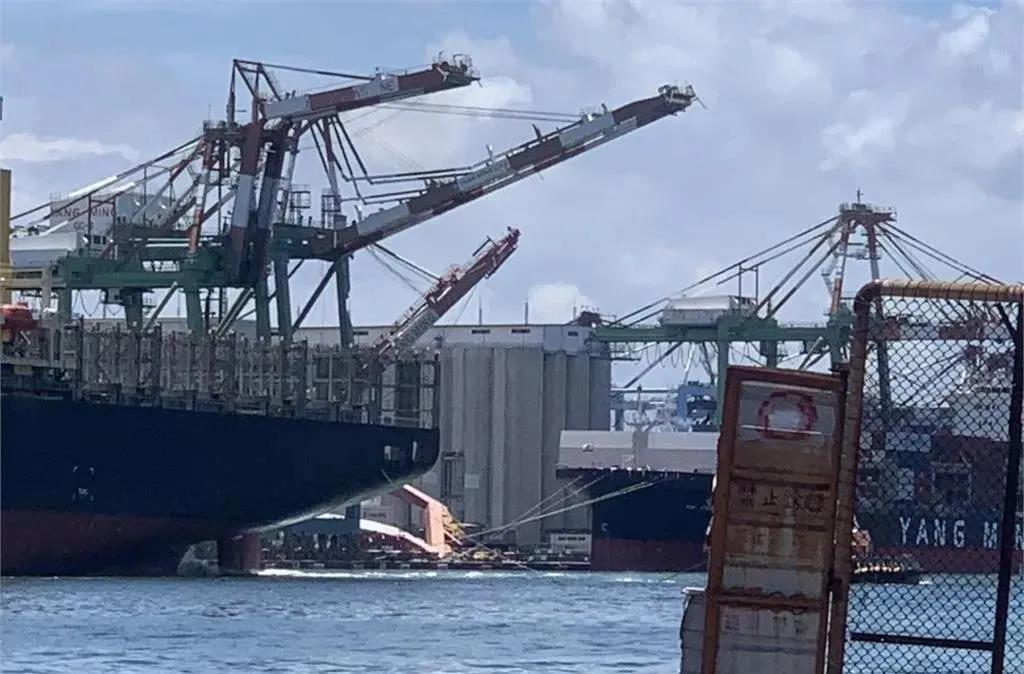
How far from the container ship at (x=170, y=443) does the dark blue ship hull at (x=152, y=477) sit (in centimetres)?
4

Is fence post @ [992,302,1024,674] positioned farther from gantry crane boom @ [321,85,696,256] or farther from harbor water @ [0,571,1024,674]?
gantry crane boom @ [321,85,696,256]

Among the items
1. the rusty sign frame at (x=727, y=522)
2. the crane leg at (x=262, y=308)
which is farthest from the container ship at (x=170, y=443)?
the rusty sign frame at (x=727, y=522)

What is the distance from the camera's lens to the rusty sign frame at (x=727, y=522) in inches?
359

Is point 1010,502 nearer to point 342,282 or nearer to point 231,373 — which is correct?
point 231,373

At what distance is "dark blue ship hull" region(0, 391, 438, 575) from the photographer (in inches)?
1964

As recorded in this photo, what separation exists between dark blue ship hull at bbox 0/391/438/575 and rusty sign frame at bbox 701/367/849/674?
39500mm

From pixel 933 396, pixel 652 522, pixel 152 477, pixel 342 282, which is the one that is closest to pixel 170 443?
pixel 152 477

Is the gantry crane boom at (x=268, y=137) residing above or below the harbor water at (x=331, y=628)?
above

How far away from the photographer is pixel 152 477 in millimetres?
53438

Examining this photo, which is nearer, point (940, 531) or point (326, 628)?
point (940, 531)

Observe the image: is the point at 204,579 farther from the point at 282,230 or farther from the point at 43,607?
the point at 43,607

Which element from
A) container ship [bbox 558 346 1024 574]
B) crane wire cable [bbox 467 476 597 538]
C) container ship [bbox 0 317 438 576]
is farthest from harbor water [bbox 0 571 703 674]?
crane wire cable [bbox 467 476 597 538]

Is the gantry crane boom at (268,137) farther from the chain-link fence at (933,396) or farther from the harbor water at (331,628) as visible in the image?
the chain-link fence at (933,396)

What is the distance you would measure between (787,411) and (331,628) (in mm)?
23934
